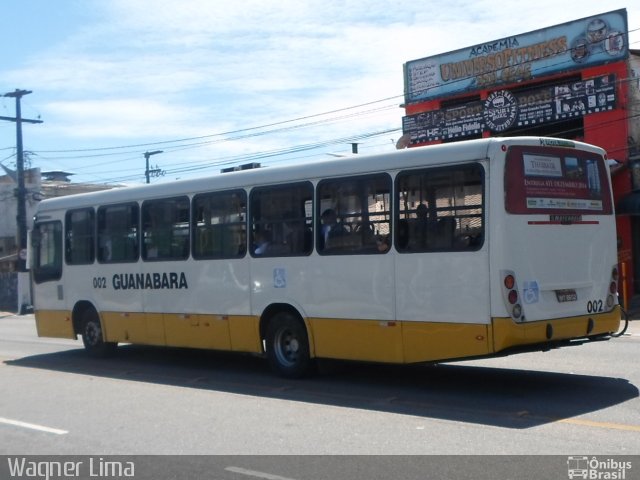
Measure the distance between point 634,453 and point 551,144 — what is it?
427 centimetres

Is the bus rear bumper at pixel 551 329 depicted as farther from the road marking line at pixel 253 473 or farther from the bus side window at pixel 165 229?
the bus side window at pixel 165 229

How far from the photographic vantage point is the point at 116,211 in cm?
1507

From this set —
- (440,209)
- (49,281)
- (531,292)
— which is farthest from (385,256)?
(49,281)

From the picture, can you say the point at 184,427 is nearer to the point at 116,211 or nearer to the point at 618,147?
the point at 116,211

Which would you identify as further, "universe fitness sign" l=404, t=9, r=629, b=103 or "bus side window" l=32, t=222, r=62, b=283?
"universe fitness sign" l=404, t=9, r=629, b=103

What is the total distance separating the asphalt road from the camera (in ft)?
26.1

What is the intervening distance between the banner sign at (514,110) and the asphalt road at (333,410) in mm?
13594

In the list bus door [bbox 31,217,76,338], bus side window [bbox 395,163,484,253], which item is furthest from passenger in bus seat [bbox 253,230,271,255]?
bus door [bbox 31,217,76,338]

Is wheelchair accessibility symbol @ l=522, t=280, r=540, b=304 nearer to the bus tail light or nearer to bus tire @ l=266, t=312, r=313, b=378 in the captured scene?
the bus tail light

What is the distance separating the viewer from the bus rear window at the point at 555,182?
9797 millimetres

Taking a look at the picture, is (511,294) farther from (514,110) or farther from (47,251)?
(514,110)

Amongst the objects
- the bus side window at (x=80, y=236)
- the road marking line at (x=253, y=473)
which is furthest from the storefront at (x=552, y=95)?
the road marking line at (x=253, y=473)

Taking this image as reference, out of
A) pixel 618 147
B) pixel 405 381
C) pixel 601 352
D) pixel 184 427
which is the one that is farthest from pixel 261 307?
pixel 618 147

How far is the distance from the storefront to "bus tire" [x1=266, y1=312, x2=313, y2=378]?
12.8 metres
